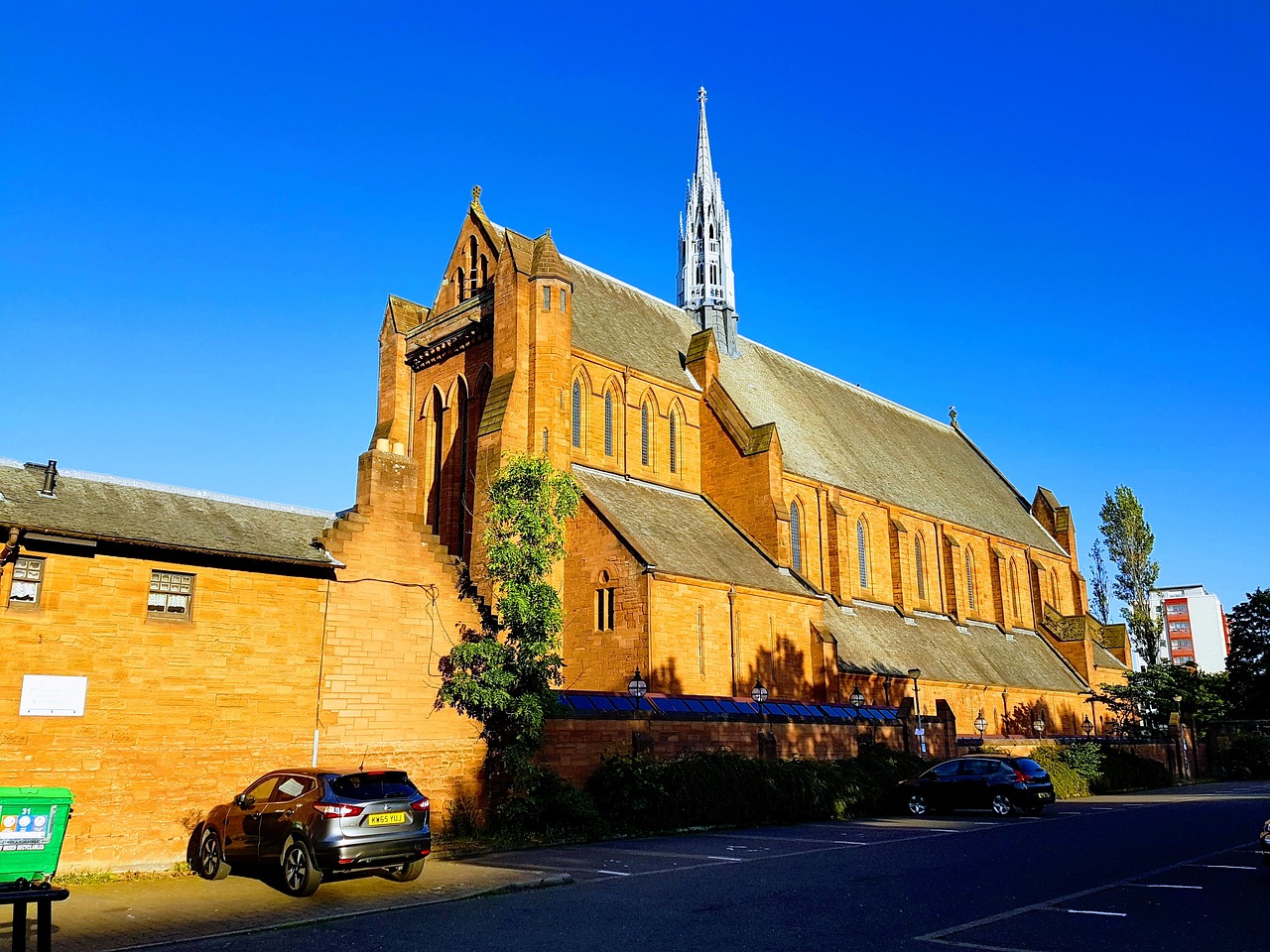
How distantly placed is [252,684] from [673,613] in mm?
15712

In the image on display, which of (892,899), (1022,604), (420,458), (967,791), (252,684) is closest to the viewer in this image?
(892,899)

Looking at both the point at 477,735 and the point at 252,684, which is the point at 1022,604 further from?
the point at 252,684

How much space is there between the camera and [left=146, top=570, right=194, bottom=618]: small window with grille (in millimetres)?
17094

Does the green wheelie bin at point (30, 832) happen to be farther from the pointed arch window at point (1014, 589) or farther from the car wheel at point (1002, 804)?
the pointed arch window at point (1014, 589)

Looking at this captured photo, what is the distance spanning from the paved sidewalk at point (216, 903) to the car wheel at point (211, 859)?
0.16 m

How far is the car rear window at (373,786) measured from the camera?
14039 millimetres

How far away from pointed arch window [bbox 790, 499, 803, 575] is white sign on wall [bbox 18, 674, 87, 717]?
3095cm

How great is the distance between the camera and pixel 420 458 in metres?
41.2

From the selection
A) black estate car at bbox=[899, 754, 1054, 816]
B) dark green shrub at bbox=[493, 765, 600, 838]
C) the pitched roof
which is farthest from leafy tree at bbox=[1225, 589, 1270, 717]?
dark green shrub at bbox=[493, 765, 600, 838]

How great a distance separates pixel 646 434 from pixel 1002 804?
20.2 metres

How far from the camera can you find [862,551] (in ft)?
157

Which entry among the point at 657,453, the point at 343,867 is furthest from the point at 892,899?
the point at 657,453


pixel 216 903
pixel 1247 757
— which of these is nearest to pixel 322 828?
pixel 216 903

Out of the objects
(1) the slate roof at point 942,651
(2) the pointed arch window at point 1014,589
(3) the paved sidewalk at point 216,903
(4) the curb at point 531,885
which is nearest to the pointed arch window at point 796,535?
(1) the slate roof at point 942,651
